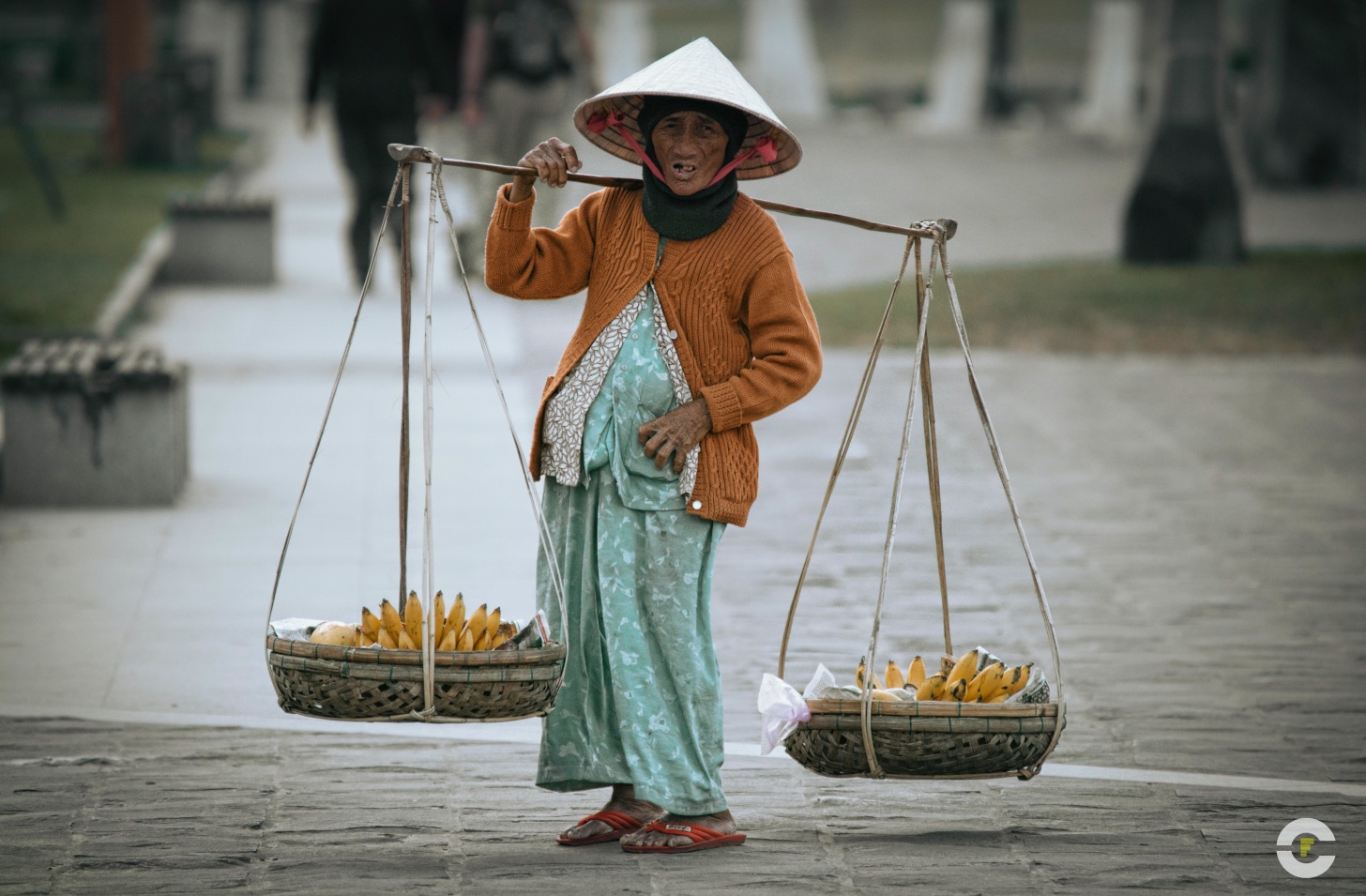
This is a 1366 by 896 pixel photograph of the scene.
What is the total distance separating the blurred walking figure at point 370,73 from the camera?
38.4 ft

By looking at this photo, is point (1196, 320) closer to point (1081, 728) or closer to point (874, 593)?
point (874, 593)

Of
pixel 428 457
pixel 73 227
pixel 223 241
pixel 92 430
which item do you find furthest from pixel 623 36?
pixel 428 457

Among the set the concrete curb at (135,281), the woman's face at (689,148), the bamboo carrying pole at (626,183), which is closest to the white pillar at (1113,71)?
the concrete curb at (135,281)

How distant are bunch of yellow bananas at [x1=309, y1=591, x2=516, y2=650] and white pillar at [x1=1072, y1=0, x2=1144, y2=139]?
87.9 ft

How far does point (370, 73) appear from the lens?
11695mm

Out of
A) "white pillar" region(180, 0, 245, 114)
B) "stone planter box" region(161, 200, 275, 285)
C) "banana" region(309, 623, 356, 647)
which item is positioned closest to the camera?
"banana" region(309, 623, 356, 647)

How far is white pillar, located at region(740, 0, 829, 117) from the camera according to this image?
96.7ft

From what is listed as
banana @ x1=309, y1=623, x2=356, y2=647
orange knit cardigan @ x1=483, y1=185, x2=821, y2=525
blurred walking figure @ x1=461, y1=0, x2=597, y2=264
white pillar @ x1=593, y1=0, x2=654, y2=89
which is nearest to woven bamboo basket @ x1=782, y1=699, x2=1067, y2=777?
orange knit cardigan @ x1=483, y1=185, x2=821, y2=525

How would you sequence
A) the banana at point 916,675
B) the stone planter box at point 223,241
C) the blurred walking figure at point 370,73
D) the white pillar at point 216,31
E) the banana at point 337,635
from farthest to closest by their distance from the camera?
the white pillar at point 216,31
the stone planter box at point 223,241
the blurred walking figure at point 370,73
the banana at point 916,675
the banana at point 337,635

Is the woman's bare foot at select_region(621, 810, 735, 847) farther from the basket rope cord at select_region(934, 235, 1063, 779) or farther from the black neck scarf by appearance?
the black neck scarf

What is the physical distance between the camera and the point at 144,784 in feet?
14.5

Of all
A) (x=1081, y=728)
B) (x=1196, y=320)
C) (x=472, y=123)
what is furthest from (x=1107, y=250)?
(x=1081, y=728)

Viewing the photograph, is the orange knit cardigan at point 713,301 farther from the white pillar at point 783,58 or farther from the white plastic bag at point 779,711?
the white pillar at point 783,58

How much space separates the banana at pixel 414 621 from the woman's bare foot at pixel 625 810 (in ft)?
1.84
